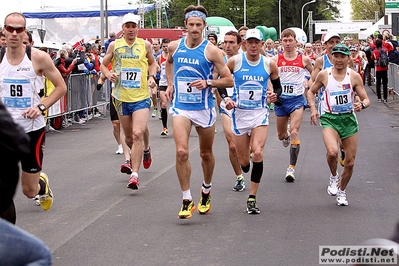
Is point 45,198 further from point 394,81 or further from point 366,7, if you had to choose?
point 366,7

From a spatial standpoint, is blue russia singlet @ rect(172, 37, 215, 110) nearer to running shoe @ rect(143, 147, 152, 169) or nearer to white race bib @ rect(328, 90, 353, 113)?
white race bib @ rect(328, 90, 353, 113)

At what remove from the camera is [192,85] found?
8.01 meters

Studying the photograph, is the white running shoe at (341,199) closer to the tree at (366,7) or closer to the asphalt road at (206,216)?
the asphalt road at (206,216)

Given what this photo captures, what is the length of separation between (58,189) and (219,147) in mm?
4820

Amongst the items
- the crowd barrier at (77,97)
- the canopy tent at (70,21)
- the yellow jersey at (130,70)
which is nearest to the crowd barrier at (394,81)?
the crowd barrier at (77,97)

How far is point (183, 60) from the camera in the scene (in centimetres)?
806

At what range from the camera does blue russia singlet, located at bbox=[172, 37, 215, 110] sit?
8.05 meters

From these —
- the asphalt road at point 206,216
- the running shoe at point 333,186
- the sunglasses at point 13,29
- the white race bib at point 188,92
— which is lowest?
the asphalt road at point 206,216

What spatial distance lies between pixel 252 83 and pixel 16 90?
279 centimetres

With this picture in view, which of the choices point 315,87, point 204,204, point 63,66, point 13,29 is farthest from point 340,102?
point 63,66

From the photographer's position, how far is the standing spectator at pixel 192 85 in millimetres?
8031

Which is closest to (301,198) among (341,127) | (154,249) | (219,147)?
(341,127)

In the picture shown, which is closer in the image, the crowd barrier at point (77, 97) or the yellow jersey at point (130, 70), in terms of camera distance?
the yellow jersey at point (130, 70)

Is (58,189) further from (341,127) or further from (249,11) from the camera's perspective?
(249,11)
